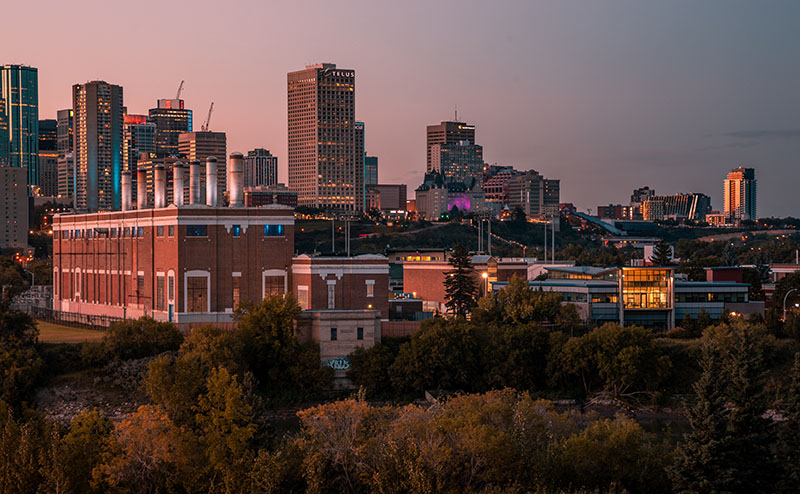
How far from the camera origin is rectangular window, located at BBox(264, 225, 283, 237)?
92688 mm

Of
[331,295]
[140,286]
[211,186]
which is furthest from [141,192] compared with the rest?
[331,295]

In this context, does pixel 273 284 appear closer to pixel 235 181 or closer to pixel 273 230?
pixel 273 230

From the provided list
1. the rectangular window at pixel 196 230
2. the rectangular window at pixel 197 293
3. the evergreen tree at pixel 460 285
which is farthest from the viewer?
the evergreen tree at pixel 460 285

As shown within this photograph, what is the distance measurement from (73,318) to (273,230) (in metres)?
28.8

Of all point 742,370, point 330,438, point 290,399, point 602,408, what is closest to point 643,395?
point 602,408

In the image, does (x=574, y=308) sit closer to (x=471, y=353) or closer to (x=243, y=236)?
(x=471, y=353)

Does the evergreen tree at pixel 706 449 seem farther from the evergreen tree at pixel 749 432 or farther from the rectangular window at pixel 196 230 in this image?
the rectangular window at pixel 196 230

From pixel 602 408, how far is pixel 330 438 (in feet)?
117

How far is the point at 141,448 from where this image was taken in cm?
5066

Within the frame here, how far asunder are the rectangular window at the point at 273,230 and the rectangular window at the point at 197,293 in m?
6.73

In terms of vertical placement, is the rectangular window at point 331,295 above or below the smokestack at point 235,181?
below

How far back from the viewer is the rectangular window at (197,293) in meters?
90.6

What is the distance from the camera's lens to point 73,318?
357ft

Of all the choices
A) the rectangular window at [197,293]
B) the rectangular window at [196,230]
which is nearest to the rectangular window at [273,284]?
the rectangular window at [197,293]
